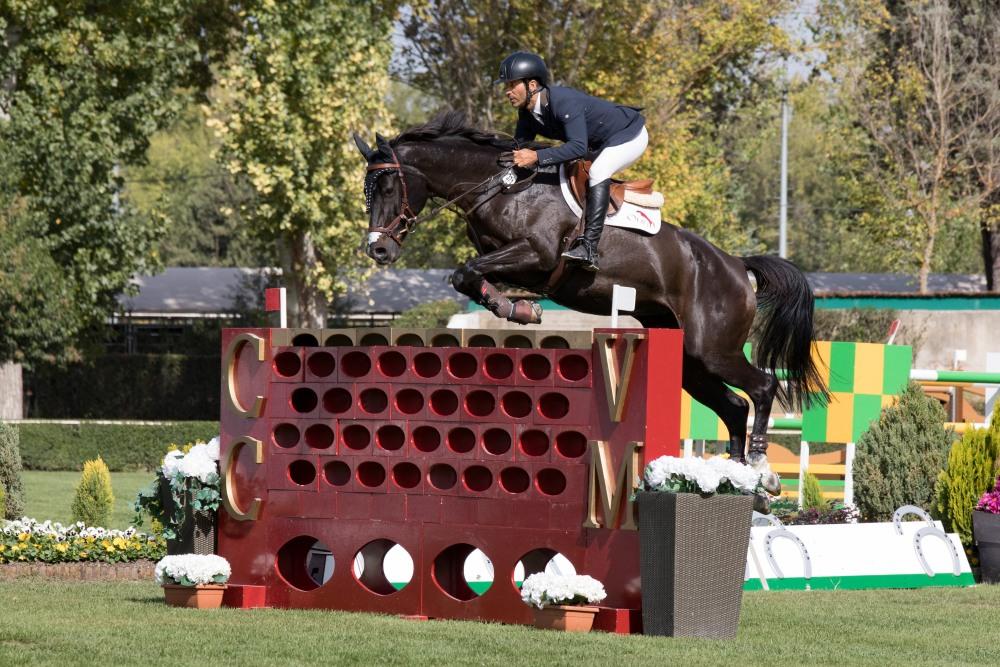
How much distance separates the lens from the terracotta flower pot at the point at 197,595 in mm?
7496

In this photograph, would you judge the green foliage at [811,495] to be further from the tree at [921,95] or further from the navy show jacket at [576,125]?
the tree at [921,95]

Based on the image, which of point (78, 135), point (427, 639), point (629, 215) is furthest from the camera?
point (78, 135)

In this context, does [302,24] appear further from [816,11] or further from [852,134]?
[852,134]

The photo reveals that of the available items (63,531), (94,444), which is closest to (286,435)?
(63,531)

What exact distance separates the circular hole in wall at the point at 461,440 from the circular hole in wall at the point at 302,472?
836 millimetres

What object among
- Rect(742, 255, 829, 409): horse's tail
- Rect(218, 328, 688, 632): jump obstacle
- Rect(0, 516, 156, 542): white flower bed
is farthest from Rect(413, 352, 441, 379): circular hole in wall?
Rect(0, 516, 156, 542): white flower bed

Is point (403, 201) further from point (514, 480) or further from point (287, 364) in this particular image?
point (514, 480)

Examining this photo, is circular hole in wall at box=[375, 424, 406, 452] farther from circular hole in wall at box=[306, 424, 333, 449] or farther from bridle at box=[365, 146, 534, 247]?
bridle at box=[365, 146, 534, 247]

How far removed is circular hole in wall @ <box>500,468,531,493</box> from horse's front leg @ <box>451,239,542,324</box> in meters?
0.84

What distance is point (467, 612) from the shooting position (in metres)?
7.18

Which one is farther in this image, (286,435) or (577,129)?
(577,129)

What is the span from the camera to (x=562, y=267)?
813 cm

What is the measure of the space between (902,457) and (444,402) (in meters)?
5.57

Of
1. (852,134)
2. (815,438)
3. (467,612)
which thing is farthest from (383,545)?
(852,134)
